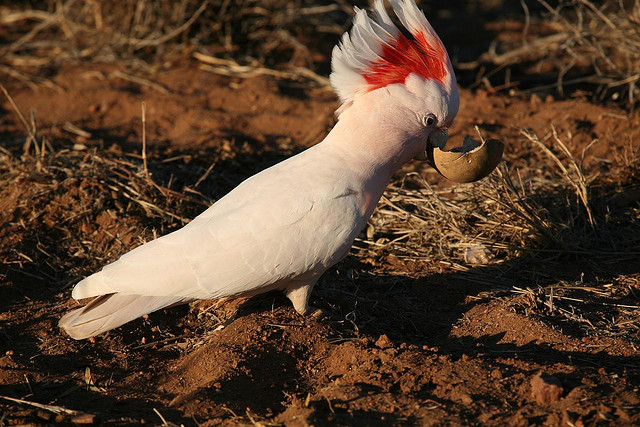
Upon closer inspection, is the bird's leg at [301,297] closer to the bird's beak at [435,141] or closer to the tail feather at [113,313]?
the tail feather at [113,313]

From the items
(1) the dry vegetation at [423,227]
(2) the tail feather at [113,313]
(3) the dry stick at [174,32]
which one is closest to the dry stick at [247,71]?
(3) the dry stick at [174,32]

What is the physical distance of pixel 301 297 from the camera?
3.73 m

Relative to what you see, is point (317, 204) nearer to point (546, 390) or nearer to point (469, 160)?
point (469, 160)

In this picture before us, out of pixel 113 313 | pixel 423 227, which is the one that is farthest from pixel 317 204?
pixel 423 227

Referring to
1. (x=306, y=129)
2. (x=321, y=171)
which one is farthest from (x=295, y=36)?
(x=321, y=171)

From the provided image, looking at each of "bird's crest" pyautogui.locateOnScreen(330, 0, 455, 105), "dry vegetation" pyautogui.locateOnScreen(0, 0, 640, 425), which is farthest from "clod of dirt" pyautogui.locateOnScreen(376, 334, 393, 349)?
"bird's crest" pyautogui.locateOnScreen(330, 0, 455, 105)

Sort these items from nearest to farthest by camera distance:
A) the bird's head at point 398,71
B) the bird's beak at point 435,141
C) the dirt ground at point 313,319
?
the dirt ground at point 313,319
the bird's head at point 398,71
the bird's beak at point 435,141

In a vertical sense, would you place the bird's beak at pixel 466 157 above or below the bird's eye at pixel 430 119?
below

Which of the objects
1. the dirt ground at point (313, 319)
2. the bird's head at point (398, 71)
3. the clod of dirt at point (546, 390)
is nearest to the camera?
the clod of dirt at point (546, 390)

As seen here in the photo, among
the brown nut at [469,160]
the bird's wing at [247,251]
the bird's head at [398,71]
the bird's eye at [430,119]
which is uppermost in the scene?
the bird's head at [398,71]

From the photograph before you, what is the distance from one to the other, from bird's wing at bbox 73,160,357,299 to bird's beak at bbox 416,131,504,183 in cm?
57

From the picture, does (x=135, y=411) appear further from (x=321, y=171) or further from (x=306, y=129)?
(x=306, y=129)

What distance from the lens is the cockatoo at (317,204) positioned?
342 centimetres

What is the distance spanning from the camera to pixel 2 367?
348 cm
